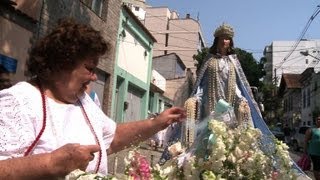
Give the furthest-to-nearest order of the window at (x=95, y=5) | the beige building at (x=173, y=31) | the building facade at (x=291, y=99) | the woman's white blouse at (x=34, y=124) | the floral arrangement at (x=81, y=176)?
1. the beige building at (x=173, y=31)
2. the building facade at (x=291, y=99)
3. the window at (x=95, y=5)
4. the woman's white blouse at (x=34, y=124)
5. the floral arrangement at (x=81, y=176)

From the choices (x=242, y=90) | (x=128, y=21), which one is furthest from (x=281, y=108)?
(x=242, y=90)

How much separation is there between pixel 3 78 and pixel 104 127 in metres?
1.00

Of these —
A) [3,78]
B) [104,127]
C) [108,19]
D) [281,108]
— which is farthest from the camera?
[281,108]

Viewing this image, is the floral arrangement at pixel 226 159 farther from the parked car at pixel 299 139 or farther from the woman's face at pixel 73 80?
the parked car at pixel 299 139

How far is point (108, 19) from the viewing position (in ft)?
54.6

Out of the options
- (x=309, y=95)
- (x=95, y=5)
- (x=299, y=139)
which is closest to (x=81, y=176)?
(x=95, y=5)

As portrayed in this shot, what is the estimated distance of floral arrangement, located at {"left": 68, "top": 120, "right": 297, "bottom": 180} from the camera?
1836mm

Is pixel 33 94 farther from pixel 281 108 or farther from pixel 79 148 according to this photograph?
pixel 281 108

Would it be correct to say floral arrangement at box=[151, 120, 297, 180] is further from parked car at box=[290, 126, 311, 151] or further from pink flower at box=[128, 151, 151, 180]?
parked car at box=[290, 126, 311, 151]

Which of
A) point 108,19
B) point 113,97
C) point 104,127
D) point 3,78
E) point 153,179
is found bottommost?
point 153,179

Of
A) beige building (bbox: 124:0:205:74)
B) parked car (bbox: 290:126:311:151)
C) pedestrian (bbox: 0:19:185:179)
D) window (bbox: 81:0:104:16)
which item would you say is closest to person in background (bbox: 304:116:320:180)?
pedestrian (bbox: 0:19:185:179)

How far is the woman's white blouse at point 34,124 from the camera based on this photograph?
175 cm

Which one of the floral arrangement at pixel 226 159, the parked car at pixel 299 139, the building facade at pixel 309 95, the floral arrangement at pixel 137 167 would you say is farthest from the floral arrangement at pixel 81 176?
the building facade at pixel 309 95

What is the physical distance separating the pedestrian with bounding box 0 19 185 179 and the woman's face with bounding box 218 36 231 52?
7.85 ft
